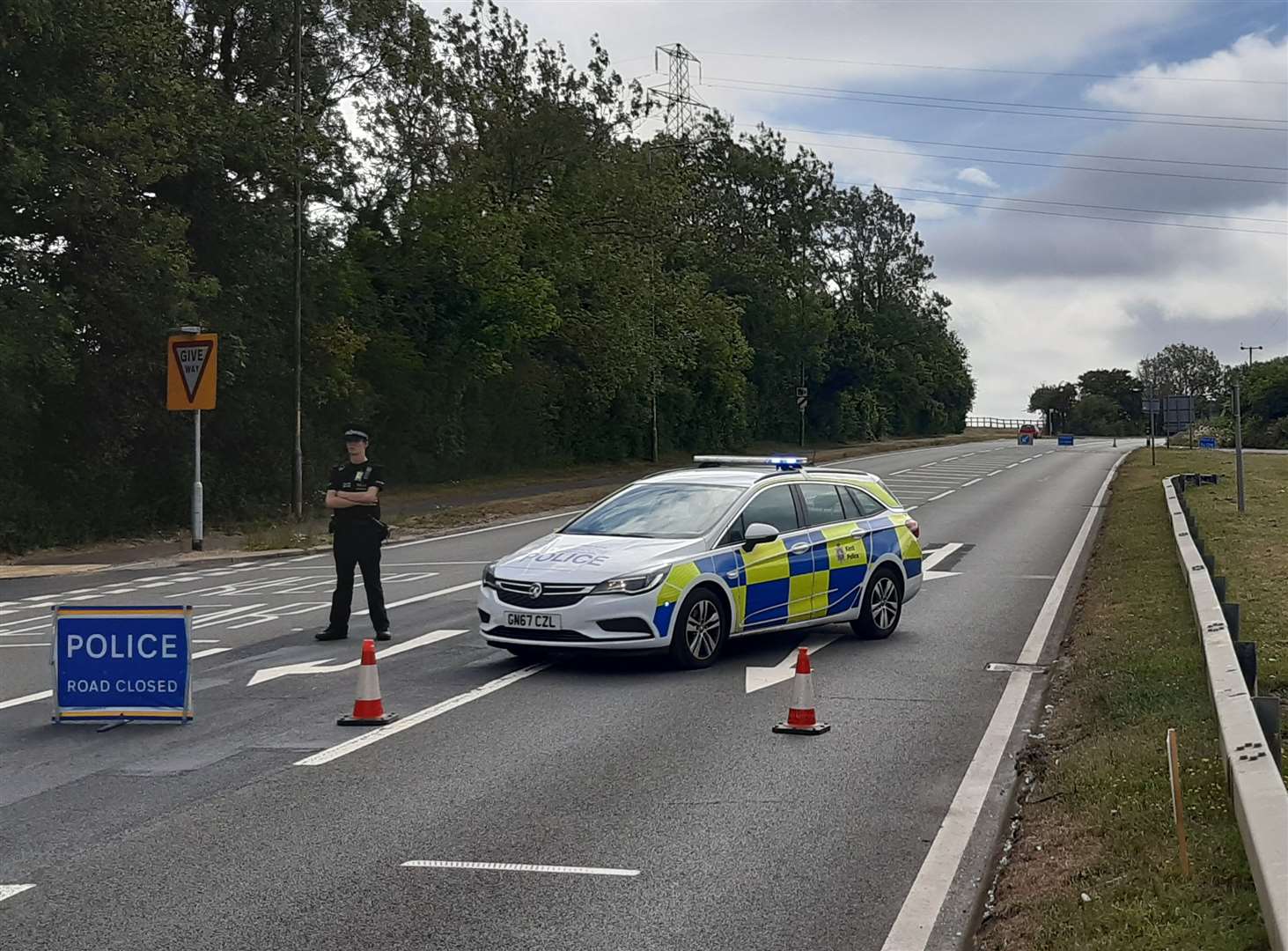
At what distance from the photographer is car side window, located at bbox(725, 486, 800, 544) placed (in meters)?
12.4

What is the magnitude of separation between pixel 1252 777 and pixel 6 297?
2242 cm

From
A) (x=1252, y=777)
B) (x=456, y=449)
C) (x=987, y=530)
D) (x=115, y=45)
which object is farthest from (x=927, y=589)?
(x=456, y=449)

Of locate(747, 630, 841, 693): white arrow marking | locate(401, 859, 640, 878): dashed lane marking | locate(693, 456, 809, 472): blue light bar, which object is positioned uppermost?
locate(693, 456, 809, 472): blue light bar

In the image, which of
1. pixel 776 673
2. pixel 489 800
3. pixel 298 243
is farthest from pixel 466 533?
pixel 489 800

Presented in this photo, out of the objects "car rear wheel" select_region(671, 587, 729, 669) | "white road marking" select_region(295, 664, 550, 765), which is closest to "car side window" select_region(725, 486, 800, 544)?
"car rear wheel" select_region(671, 587, 729, 669)

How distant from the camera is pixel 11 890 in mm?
5922

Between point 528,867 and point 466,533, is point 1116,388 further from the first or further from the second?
point 528,867

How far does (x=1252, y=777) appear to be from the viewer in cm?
572

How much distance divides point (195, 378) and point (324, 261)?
31.0 feet

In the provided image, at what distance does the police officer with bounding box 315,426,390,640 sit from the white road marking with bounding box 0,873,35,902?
715 cm

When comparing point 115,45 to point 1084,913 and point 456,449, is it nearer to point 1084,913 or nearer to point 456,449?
point 456,449

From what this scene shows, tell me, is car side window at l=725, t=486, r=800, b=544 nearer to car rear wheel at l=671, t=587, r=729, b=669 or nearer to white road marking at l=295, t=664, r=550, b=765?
car rear wheel at l=671, t=587, r=729, b=669

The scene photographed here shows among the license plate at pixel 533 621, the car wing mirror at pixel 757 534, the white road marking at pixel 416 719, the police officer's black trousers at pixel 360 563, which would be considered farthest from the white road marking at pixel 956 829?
the police officer's black trousers at pixel 360 563

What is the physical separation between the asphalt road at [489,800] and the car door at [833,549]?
0.48 m
